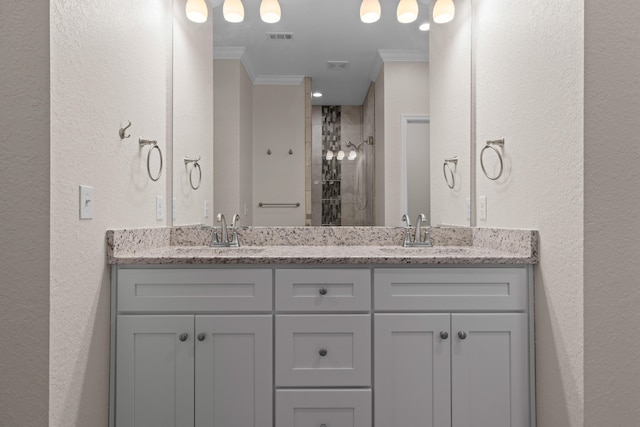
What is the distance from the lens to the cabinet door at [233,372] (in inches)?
62.1

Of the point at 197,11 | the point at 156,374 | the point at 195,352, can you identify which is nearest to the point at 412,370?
the point at 195,352

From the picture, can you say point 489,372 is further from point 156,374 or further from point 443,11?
point 443,11

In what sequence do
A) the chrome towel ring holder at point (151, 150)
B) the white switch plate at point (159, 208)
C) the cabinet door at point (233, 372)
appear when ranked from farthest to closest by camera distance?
the white switch plate at point (159, 208) < the chrome towel ring holder at point (151, 150) < the cabinet door at point (233, 372)

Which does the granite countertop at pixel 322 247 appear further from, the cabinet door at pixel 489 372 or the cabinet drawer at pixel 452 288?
the cabinet door at pixel 489 372

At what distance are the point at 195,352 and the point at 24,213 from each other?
77cm

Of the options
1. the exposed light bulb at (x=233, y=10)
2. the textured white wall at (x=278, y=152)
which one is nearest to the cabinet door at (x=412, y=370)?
the textured white wall at (x=278, y=152)

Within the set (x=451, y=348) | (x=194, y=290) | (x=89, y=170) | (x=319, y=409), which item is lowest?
(x=319, y=409)

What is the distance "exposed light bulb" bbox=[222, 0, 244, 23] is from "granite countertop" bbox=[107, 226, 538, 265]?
112 cm

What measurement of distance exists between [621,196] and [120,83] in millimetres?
1903

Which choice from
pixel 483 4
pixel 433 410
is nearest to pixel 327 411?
pixel 433 410

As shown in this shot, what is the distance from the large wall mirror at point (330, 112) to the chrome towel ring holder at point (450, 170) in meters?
0.02

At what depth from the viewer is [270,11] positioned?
2.10 meters

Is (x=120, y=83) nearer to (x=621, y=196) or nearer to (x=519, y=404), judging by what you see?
(x=621, y=196)

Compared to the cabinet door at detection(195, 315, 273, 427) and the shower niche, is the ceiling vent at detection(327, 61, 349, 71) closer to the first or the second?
the shower niche
